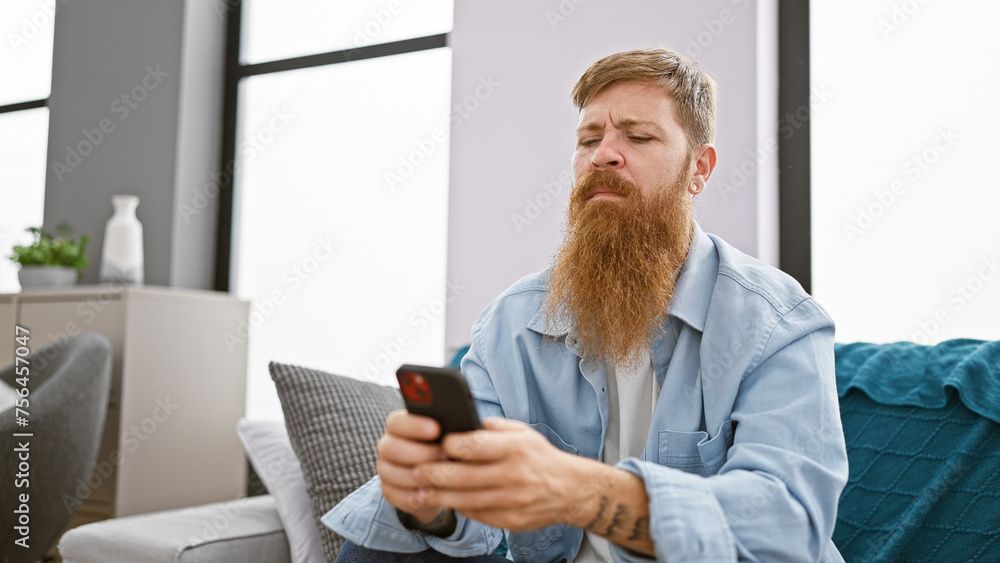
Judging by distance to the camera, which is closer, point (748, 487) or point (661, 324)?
point (748, 487)

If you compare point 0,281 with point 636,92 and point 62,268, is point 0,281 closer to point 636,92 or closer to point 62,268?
point 62,268

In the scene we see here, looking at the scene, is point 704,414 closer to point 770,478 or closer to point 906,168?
point 770,478

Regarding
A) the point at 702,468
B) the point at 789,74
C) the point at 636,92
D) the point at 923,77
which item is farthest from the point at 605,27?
the point at 702,468

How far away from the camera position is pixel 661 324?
1.32m

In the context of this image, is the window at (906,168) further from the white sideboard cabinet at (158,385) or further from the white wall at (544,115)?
the white sideboard cabinet at (158,385)

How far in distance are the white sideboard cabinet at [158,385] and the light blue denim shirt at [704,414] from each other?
199 cm

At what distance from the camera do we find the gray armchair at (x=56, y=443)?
6.59 ft

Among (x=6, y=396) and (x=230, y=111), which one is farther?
(x=230, y=111)

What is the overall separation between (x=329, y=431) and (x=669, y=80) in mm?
1060

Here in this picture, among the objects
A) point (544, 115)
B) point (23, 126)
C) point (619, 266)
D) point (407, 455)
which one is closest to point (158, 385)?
point (544, 115)

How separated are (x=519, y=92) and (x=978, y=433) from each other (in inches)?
73.4

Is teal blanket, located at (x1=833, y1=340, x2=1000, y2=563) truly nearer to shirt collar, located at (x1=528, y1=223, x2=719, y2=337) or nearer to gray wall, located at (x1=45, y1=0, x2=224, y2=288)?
shirt collar, located at (x1=528, y1=223, x2=719, y2=337)

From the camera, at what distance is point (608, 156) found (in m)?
1.36

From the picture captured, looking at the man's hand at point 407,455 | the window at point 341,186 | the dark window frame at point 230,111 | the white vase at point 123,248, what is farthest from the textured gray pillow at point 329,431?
the dark window frame at point 230,111
